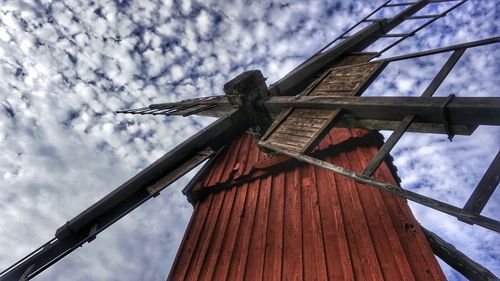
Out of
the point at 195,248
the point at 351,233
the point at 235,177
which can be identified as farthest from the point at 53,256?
the point at 351,233

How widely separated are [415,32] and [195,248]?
5.18 meters

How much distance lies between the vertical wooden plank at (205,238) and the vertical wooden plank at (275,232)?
1.13 meters

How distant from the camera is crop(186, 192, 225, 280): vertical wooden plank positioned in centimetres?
461

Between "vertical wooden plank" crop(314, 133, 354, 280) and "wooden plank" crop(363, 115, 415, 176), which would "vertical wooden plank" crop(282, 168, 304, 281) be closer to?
"vertical wooden plank" crop(314, 133, 354, 280)

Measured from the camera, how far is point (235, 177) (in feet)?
20.2

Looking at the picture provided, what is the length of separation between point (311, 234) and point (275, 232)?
58 cm

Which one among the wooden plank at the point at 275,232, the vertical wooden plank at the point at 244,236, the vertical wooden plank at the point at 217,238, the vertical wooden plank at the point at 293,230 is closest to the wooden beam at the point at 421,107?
the vertical wooden plank at the point at 293,230

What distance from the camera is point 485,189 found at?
2.12m

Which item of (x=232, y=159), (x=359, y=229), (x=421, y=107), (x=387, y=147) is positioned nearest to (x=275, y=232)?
(x=359, y=229)

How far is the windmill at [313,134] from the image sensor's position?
98.8 inches

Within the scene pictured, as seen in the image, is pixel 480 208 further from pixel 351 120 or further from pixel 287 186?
pixel 287 186

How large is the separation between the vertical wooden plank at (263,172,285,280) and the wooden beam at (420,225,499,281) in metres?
2.21

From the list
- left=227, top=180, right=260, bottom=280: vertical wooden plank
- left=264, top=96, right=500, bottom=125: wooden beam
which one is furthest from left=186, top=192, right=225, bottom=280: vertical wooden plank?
left=264, top=96, right=500, bottom=125: wooden beam

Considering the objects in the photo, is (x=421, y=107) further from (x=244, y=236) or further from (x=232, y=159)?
(x=232, y=159)
